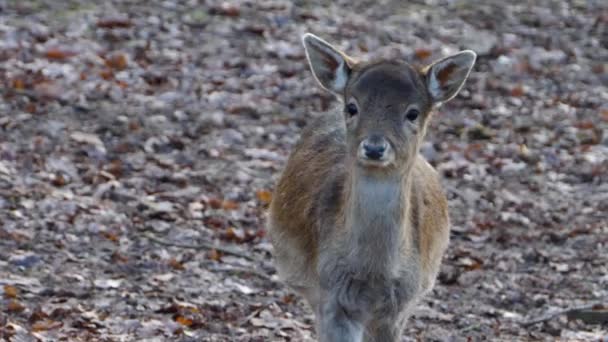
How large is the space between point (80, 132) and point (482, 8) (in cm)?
742

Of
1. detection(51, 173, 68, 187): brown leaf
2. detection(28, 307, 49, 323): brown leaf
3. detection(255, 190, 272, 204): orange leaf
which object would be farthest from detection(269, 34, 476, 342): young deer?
detection(51, 173, 68, 187): brown leaf

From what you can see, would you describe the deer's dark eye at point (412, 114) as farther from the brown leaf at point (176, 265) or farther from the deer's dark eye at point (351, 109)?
the brown leaf at point (176, 265)

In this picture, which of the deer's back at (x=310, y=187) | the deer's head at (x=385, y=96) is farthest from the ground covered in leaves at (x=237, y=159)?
the deer's head at (x=385, y=96)

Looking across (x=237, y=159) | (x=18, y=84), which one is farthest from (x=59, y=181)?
(x=18, y=84)

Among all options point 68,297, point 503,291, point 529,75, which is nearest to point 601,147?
point 529,75

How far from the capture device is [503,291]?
33.6 feet

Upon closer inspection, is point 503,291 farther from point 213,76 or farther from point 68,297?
point 213,76

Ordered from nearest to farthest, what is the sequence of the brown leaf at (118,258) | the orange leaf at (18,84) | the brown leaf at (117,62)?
1. the brown leaf at (118,258)
2. the orange leaf at (18,84)
3. the brown leaf at (117,62)

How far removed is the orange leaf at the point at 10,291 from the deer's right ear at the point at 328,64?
2845 mm

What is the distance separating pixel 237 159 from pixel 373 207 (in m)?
5.56

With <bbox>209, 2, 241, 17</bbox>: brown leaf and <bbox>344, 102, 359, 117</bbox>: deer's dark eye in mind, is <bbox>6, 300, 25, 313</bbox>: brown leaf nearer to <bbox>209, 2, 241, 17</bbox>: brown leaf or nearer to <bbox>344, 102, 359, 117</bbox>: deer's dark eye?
<bbox>344, 102, 359, 117</bbox>: deer's dark eye

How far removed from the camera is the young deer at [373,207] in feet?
23.6

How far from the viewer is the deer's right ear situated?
766cm

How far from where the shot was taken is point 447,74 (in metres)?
7.66
